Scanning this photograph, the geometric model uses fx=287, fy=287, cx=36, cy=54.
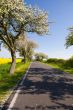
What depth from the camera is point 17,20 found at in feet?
100

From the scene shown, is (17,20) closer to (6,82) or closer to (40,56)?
(6,82)

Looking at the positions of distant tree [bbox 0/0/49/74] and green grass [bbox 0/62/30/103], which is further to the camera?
distant tree [bbox 0/0/49/74]

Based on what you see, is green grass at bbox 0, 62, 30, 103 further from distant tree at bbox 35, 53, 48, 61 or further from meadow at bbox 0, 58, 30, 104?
distant tree at bbox 35, 53, 48, 61

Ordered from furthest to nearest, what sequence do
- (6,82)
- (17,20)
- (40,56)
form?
(40,56), (17,20), (6,82)

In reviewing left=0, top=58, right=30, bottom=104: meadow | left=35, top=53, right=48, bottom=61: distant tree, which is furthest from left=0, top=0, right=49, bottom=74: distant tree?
left=35, top=53, right=48, bottom=61: distant tree

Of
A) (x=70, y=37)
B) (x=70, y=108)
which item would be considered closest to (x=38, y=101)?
(x=70, y=108)

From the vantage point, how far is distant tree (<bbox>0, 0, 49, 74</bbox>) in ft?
97.2

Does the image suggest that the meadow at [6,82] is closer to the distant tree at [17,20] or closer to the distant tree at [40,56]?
the distant tree at [17,20]

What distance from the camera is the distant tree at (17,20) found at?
97.2 ft

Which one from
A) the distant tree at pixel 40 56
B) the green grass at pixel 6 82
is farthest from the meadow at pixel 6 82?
the distant tree at pixel 40 56

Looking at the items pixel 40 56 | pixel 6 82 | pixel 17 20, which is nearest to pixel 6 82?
pixel 6 82

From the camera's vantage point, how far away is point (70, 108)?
10.9m

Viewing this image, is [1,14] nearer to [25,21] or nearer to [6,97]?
[25,21]

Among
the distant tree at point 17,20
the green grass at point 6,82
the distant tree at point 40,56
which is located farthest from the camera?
the distant tree at point 40,56
